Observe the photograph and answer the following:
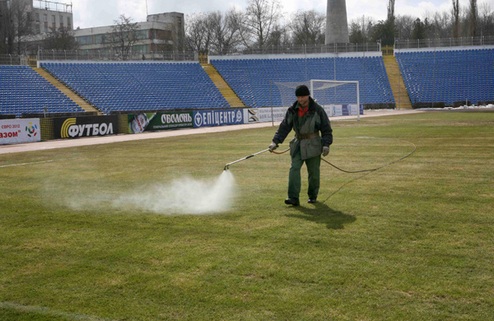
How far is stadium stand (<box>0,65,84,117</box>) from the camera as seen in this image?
3772cm

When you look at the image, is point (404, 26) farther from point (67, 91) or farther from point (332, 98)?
point (67, 91)

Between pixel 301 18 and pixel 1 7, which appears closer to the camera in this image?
pixel 1 7

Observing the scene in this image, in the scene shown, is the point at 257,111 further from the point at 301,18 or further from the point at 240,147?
the point at 301,18

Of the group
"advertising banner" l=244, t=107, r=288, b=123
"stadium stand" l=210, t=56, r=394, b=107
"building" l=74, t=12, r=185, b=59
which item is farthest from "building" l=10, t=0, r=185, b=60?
"advertising banner" l=244, t=107, r=288, b=123

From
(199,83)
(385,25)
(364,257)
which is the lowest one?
(364,257)

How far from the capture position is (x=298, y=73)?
60.5m

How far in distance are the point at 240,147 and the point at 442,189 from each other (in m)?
11.0

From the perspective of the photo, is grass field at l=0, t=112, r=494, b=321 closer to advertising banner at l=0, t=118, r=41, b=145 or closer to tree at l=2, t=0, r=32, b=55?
advertising banner at l=0, t=118, r=41, b=145

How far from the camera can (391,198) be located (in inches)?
358

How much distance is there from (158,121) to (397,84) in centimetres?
3421

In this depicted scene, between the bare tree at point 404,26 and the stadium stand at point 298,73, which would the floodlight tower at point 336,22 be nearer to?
the stadium stand at point 298,73

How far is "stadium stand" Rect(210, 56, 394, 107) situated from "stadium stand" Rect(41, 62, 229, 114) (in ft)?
13.1

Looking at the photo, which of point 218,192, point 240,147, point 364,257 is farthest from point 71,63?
point 364,257

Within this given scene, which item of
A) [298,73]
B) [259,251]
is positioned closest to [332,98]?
[298,73]
